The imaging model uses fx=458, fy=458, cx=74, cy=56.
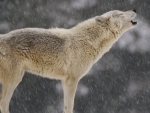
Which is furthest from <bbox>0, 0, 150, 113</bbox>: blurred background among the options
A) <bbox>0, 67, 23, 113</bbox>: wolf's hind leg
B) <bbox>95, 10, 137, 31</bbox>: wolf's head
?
<bbox>0, 67, 23, 113</bbox>: wolf's hind leg

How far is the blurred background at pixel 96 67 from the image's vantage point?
14984 millimetres

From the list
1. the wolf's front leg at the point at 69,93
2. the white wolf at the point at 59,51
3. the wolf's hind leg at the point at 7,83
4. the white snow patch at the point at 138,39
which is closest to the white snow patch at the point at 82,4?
the white snow patch at the point at 138,39


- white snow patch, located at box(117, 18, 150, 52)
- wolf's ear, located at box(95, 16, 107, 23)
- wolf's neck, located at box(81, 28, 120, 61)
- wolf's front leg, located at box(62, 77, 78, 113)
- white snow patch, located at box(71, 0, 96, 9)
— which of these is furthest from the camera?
white snow patch, located at box(71, 0, 96, 9)

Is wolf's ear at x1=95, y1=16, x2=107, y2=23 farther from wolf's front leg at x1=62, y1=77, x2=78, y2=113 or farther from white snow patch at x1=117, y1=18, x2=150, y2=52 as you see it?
white snow patch at x1=117, y1=18, x2=150, y2=52

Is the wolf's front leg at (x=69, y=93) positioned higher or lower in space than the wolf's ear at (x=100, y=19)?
lower

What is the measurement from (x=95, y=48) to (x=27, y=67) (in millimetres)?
1119

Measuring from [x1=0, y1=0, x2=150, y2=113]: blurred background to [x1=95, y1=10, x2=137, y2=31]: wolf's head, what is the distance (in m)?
7.74

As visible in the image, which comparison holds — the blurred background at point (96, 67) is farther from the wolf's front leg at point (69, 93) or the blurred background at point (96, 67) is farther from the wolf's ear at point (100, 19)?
the wolf's front leg at point (69, 93)

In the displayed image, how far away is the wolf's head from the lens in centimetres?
722

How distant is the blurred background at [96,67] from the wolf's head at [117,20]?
774cm

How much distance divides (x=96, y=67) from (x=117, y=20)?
337 inches

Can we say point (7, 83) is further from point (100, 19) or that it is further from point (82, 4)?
point (82, 4)

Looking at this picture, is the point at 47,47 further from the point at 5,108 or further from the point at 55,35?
the point at 5,108

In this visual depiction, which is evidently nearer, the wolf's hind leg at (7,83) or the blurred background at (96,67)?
the wolf's hind leg at (7,83)
